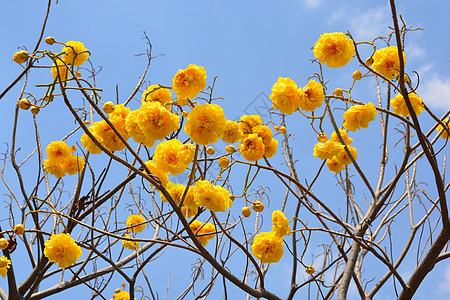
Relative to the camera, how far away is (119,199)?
8.02 ft

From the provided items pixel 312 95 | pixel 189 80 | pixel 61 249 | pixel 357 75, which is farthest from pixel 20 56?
pixel 357 75

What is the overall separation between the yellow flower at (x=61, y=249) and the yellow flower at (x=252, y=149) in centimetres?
77

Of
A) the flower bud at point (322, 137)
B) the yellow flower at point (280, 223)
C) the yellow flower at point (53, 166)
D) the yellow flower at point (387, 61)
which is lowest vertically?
the yellow flower at point (280, 223)

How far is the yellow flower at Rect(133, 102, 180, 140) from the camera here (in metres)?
1.30

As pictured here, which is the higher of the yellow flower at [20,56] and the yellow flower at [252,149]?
the yellow flower at [20,56]

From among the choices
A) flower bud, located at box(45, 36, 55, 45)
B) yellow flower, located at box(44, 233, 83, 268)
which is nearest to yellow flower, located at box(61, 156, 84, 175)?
yellow flower, located at box(44, 233, 83, 268)

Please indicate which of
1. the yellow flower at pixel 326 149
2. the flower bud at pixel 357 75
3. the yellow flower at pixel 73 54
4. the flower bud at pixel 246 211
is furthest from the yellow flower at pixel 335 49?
the yellow flower at pixel 73 54

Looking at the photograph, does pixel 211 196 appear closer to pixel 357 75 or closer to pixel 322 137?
pixel 322 137

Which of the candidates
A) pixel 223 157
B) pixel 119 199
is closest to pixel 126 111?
pixel 223 157

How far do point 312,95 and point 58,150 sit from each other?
122 cm

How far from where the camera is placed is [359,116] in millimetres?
1737

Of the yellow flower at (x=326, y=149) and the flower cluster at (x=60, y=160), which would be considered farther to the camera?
the flower cluster at (x=60, y=160)

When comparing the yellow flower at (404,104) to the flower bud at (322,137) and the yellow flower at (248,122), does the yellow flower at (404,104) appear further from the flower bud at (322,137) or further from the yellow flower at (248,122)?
the yellow flower at (248,122)

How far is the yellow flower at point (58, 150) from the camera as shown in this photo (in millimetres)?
1927
